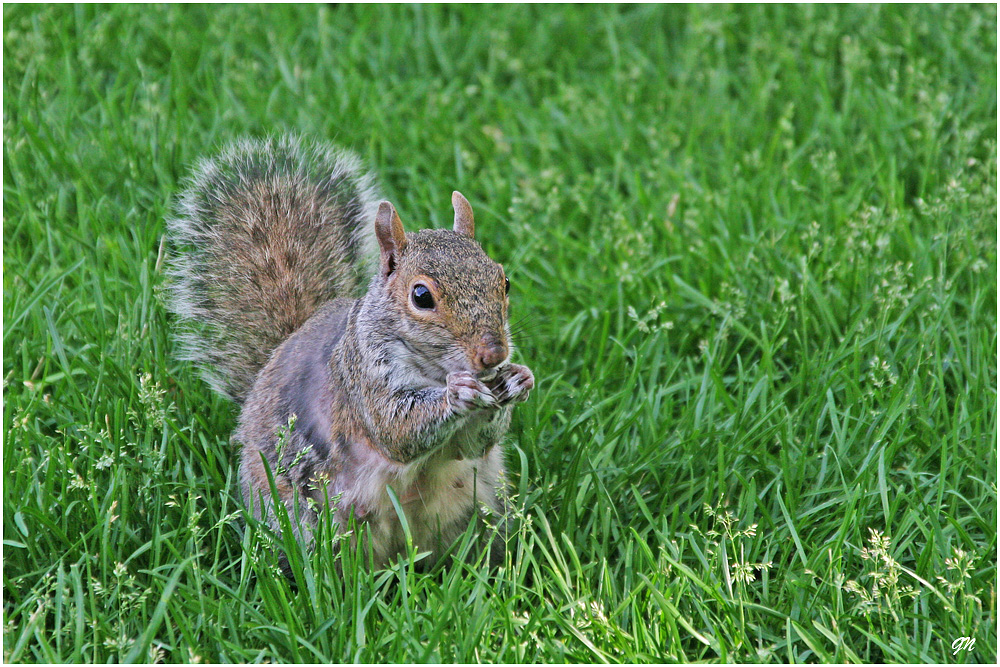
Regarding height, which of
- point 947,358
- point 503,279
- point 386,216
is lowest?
point 947,358

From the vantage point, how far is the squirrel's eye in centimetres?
184

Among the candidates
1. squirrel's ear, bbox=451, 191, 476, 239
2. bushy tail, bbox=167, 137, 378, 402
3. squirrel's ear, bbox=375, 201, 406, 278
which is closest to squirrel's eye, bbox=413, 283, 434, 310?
squirrel's ear, bbox=375, 201, 406, 278

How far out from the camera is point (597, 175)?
3.14 metres

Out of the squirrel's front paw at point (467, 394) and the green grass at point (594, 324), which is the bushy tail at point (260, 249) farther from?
the squirrel's front paw at point (467, 394)

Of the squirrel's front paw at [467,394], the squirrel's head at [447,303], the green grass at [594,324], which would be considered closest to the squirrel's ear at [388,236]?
the squirrel's head at [447,303]

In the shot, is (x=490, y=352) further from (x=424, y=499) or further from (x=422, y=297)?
(x=424, y=499)

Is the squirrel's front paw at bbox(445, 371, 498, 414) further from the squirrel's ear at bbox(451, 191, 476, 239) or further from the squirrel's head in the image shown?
the squirrel's ear at bbox(451, 191, 476, 239)

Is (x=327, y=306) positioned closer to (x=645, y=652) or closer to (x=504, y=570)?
(x=504, y=570)

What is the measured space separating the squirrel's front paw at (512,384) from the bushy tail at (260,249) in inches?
26.5

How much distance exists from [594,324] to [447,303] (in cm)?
92

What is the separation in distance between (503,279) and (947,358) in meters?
1.20

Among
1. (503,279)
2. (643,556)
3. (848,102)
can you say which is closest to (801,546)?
(643,556)

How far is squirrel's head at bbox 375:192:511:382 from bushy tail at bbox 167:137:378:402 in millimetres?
470

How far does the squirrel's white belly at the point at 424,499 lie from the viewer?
1.98m
